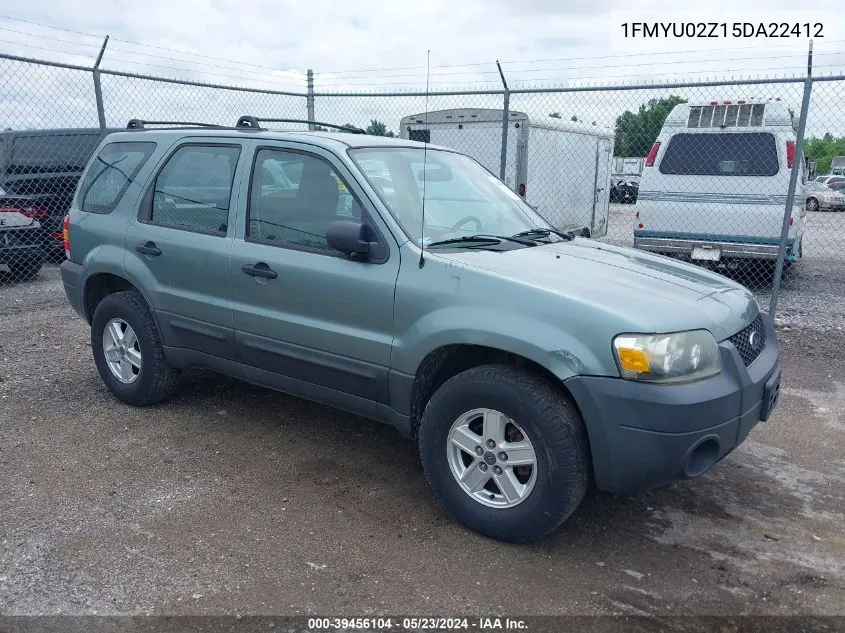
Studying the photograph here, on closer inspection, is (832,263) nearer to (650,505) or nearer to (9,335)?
(650,505)

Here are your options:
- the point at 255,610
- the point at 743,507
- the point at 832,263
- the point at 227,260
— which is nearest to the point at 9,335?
the point at 227,260

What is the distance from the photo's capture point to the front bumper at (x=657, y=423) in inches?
117

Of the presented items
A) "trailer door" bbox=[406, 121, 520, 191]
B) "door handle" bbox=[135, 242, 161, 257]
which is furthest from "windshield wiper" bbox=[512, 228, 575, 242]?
"trailer door" bbox=[406, 121, 520, 191]

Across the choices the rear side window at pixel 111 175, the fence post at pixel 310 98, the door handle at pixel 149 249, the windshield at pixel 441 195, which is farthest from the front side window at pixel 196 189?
the fence post at pixel 310 98

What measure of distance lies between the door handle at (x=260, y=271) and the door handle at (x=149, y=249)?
0.81 meters

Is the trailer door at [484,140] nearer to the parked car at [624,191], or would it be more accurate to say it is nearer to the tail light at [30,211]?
the tail light at [30,211]

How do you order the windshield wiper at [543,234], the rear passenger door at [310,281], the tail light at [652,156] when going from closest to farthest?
the rear passenger door at [310,281] → the windshield wiper at [543,234] → the tail light at [652,156]

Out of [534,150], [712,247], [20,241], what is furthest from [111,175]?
[712,247]

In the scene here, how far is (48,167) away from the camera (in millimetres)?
10078

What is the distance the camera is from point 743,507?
3.81 meters

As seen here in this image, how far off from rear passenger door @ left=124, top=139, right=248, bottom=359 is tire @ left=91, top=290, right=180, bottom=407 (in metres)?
0.16

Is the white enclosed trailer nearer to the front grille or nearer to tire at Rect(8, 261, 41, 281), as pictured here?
tire at Rect(8, 261, 41, 281)

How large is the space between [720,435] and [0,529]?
334cm

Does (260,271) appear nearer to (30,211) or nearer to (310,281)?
(310,281)
